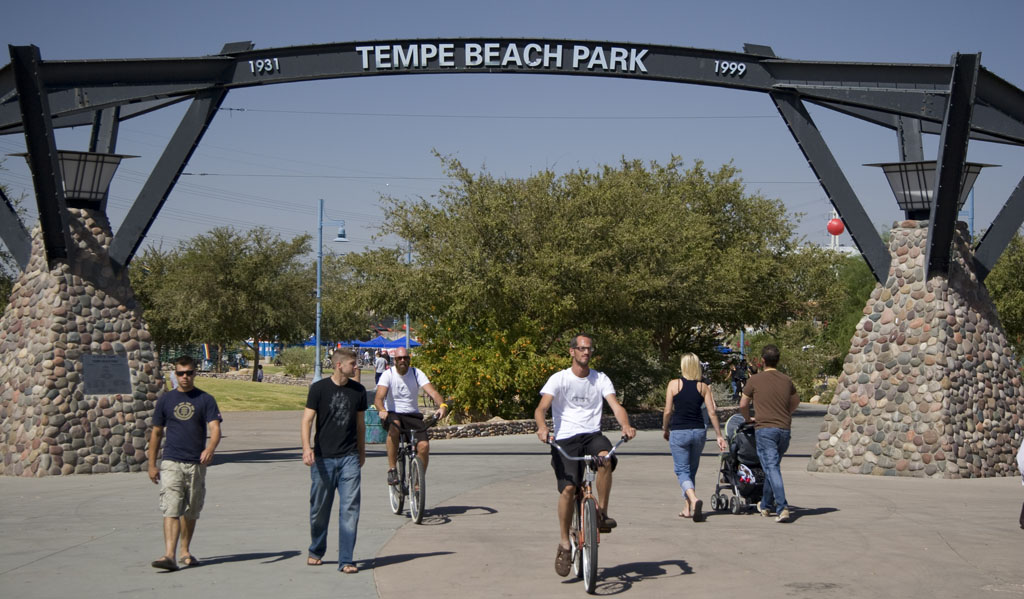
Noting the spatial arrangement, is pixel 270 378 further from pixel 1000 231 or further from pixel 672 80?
pixel 1000 231

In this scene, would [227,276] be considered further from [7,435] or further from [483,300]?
[7,435]

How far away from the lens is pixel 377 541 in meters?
9.82

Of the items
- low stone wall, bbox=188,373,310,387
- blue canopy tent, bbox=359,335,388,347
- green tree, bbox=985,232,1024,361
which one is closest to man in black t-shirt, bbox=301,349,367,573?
green tree, bbox=985,232,1024,361

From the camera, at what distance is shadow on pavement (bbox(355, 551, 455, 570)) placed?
28.3 ft

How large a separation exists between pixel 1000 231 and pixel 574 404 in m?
10.4

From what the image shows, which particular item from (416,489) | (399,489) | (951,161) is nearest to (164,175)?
(399,489)

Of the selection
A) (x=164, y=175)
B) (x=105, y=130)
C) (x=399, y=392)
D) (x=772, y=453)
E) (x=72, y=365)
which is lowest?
(x=772, y=453)

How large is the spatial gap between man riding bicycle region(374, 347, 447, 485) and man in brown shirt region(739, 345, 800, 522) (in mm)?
3327

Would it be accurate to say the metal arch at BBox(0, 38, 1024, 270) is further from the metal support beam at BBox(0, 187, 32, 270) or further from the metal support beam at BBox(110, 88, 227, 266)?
the metal support beam at BBox(0, 187, 32, 270)

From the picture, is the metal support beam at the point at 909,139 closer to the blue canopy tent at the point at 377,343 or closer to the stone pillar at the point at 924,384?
the stone pillar at the point at 924,384

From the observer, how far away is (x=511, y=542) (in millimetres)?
9719

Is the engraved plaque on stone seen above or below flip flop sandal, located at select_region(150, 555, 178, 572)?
above

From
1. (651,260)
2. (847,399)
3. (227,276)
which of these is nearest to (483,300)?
(651,260)

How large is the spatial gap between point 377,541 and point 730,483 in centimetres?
406
